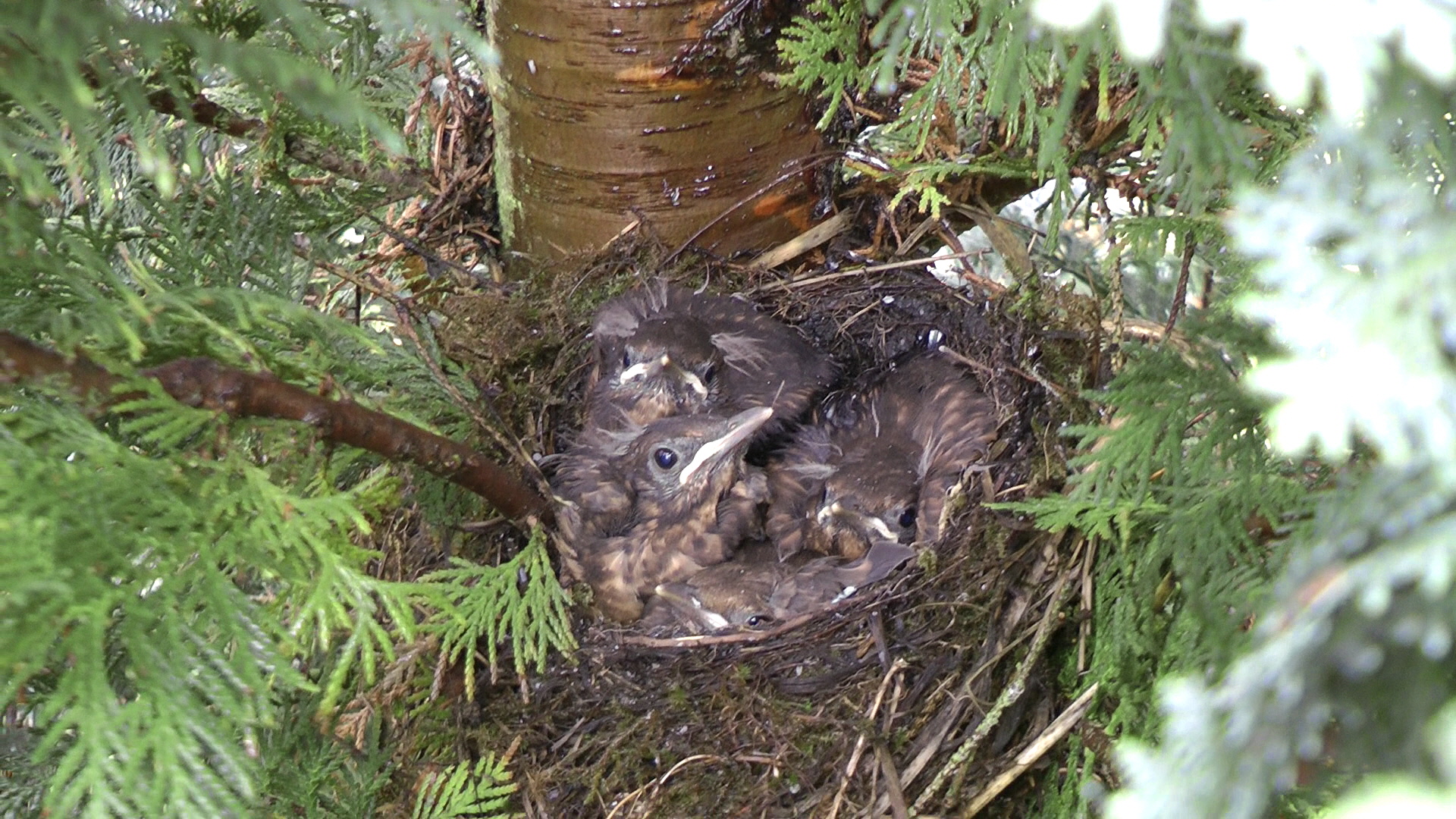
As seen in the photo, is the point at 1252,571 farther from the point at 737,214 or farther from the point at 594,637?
the point at 737,214

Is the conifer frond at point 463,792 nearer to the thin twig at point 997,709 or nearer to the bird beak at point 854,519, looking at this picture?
the thin twig at point 997,709

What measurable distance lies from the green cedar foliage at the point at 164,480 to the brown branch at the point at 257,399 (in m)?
0.02

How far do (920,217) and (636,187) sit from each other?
685mm

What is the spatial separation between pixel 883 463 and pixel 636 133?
0.92 m

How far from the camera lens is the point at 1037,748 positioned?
5.35ft

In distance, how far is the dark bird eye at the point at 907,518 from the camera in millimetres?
2371

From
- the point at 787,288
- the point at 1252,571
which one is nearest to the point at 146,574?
the point at 1252,571

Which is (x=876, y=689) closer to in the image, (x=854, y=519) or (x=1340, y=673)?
(x=854, y=519)

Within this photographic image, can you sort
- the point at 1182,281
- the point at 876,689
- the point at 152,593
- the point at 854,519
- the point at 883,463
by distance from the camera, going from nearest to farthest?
the point at 152,593 < the point at 1182,281 < the point at 876,689 < the point at 854,519 < the point at 883,463

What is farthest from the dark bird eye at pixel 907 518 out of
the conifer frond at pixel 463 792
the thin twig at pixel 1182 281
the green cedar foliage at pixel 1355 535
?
the green cedar foliage at pixel 1355 535

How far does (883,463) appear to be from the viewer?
2467mm

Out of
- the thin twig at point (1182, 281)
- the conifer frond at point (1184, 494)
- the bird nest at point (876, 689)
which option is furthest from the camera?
the bird nest at point (876, 689)

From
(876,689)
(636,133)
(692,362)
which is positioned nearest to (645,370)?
(692,362)

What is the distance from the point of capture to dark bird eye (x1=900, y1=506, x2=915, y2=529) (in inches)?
93.4
